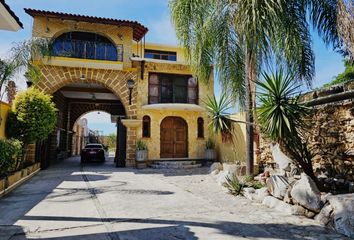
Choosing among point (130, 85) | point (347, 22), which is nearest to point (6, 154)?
point (347, 22)

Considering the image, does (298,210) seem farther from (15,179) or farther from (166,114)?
(166,114)

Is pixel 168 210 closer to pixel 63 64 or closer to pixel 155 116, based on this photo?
pixel 155 116

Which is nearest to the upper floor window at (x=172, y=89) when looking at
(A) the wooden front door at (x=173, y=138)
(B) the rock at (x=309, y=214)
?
(A) the wooden front door at (x=173, y=138)

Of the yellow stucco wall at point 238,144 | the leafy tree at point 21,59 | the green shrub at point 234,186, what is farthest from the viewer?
the yellow stucco wall at point 238,144

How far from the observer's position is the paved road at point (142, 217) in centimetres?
412

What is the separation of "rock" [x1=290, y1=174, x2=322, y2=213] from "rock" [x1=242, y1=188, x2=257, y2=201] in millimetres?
1198

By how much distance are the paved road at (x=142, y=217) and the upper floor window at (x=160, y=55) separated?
14749 millimetres

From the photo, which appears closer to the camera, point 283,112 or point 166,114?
point 283,112

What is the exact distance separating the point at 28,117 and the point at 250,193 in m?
8.49

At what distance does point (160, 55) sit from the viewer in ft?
69.0

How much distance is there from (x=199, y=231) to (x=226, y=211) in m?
1.45

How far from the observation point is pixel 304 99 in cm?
726

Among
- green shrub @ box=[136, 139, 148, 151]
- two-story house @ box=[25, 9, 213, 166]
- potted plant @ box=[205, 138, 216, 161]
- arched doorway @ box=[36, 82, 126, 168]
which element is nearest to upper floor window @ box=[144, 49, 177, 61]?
two-story house @ box=[25, 9, 213, 166]

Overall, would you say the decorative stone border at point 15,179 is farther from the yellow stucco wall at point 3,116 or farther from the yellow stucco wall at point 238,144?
the yellow stucco wall at point 238,144
